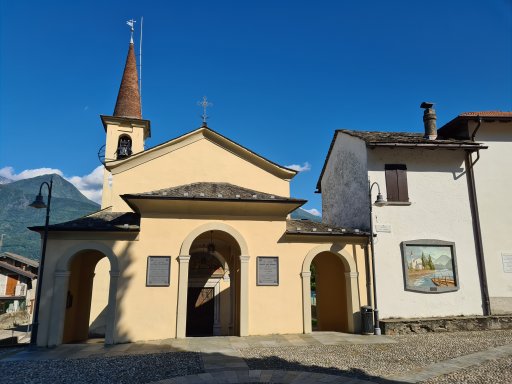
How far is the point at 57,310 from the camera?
34.3 feet

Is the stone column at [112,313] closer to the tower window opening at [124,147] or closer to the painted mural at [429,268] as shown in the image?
the painted mural at [429,268]

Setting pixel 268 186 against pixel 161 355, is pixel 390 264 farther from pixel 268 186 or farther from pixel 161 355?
pixel 161 355

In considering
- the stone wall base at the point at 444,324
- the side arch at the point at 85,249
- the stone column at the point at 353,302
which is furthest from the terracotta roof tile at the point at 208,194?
the stone wall base at the point at 444,324

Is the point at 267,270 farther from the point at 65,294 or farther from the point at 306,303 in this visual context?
the point at 65,294

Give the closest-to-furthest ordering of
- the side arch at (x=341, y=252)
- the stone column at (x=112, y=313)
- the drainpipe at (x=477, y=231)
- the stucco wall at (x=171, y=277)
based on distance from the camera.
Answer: the stone column at (x=112, y=313), the stucco wall at (x=171, y=277), the side arch at (x=341, y=252), the drainpipe at (x=477, y=231)

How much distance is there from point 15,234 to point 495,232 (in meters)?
218

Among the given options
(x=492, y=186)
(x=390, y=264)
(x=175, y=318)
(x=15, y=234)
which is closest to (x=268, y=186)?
(x=390, y=264)

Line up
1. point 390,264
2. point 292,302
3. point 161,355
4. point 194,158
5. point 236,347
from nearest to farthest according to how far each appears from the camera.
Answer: point 161,355 < point 236,347 < point 292,302 < point 390,264 < point 194,158

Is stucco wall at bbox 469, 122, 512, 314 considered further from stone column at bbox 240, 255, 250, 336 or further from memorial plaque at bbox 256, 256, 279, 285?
stone column at bbox 240, 255, 250, 336

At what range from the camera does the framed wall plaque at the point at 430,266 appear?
502 inches

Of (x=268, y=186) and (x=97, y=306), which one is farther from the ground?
(x=268, y=186)

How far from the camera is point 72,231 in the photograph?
10.9 meters

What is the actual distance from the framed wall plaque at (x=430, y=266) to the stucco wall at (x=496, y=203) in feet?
5.23

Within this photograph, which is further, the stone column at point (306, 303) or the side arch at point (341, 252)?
the side arch at point (341, 252)
